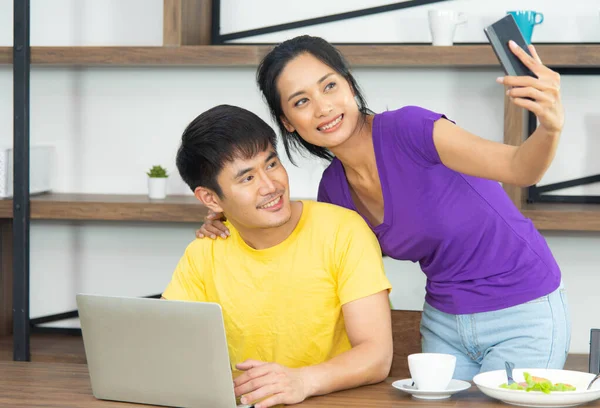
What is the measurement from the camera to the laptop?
1.32m

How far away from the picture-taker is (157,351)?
1364mm

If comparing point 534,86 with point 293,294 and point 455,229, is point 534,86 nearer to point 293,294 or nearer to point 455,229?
point 455,229

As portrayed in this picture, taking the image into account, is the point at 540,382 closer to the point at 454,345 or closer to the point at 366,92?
the point at 454,345

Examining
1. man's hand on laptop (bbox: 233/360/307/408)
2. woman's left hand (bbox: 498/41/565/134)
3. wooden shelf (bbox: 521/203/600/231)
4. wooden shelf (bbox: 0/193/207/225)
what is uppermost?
woman's left hand (bbox: 498/41/565/134)

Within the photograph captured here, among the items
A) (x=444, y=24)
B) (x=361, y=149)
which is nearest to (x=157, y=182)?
(x=444, y=24)

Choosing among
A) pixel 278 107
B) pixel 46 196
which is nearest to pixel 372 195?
pixel 278 107

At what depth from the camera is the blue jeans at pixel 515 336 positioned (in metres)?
1.75

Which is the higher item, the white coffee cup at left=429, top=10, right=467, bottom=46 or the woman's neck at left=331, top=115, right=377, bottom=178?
the white coffee cup at left=429, top=10, right=467, bottom=46

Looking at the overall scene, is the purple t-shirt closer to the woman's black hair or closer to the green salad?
the woman's black hair

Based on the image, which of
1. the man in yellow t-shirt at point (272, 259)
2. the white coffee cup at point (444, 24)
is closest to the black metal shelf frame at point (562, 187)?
the white coffee cup at point (444, 24)

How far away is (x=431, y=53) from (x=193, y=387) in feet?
5.56

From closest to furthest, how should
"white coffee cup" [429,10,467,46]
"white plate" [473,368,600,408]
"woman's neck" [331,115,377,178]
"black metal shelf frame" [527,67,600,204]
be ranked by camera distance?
"white plate" [473,368,600,408]
"woman's neck" [331,115,377,178]
"white coffee cup" [429,10,467,46]
"black metal shelf frame" [527,67,600,204]

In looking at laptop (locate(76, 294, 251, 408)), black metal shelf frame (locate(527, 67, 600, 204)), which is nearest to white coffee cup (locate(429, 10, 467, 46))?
black metal shelf frame (locate(527, 67, 600, 204))

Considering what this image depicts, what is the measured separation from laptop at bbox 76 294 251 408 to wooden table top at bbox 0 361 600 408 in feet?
0.13
